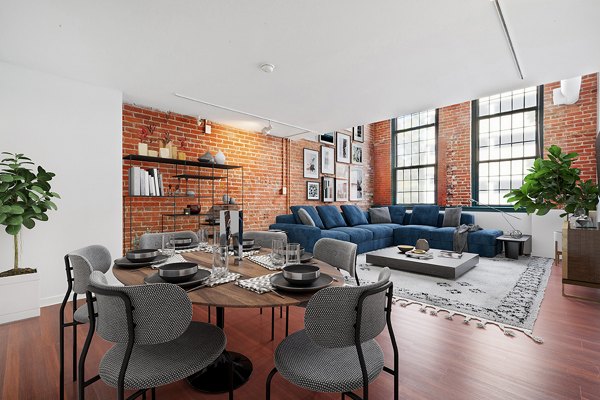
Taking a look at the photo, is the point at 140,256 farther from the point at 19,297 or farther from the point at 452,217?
the point at 452,217

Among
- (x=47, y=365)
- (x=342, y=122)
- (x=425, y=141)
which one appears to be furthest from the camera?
(x=425, y=141)

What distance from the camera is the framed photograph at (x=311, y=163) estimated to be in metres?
6.44

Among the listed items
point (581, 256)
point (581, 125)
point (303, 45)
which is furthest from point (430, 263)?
point (581, 125)

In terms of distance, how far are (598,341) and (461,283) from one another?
145 cm

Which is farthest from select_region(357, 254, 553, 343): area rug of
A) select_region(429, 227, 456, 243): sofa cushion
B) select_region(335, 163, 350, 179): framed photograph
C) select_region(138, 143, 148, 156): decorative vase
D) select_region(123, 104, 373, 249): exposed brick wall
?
select_region(138, 143, 148, 156): decorative vase

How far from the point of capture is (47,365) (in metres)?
1.98

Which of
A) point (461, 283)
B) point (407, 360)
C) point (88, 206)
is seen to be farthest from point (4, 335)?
point (461, 283)

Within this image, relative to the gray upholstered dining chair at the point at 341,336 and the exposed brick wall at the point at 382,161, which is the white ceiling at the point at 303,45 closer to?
the gray upholstered dining chair at the point at 341,336

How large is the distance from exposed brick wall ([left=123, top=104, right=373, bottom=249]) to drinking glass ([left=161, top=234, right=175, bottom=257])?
1.82 meters

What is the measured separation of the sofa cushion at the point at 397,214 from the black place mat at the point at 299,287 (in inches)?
239

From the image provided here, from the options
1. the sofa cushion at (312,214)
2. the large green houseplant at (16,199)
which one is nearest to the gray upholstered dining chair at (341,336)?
the large green houseplant at (16,199)

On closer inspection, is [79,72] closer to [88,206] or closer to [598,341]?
[88,206]

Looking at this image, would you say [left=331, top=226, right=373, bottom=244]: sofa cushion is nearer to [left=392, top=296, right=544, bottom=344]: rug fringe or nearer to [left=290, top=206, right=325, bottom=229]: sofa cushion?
[left=290, top=206, right=325, bottom=229]: sofa cushion

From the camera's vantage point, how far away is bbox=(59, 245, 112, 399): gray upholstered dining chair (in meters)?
1.55
